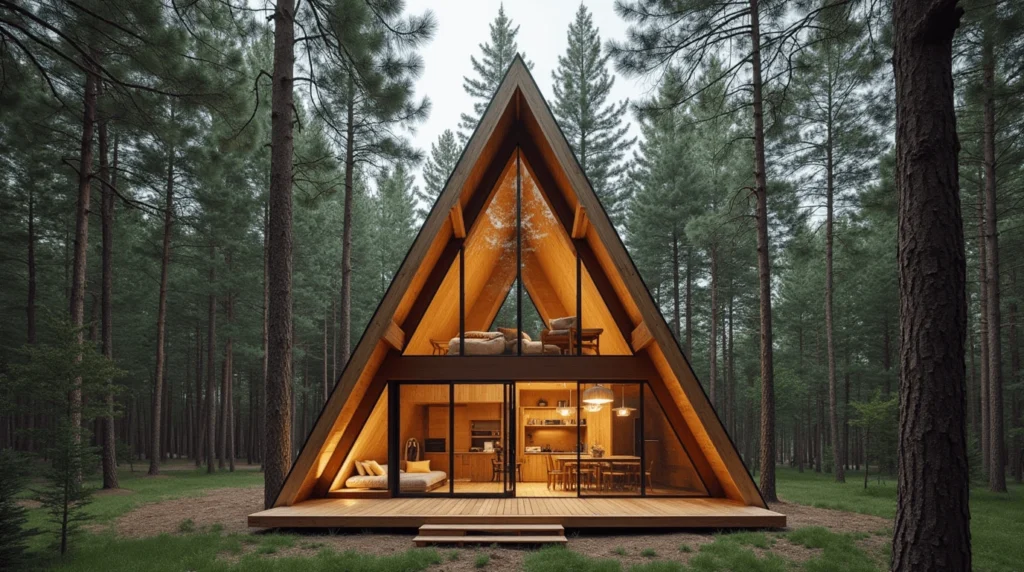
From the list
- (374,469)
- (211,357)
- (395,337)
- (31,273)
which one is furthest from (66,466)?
(31,273)

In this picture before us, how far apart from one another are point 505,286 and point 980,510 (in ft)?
31.2

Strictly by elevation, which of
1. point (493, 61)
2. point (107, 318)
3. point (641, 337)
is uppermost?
point (493, 61)

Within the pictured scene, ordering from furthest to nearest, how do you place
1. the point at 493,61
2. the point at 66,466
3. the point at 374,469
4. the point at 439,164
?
the point at 439,164, the point at 493,61, the point at 374,469, the point at 66,466

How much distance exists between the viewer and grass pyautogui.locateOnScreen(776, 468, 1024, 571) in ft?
23.1

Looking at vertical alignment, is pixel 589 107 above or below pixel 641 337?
above

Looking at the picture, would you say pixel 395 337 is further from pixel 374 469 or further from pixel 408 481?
pixel 374 469

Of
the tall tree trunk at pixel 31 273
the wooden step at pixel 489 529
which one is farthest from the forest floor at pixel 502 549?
the tall tree trunk at pixel 31 273

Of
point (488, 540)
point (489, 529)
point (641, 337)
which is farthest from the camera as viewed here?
point (641, 337)

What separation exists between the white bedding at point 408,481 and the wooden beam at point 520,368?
1573mm

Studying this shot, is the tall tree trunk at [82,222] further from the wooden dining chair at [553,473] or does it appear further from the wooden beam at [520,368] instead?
the wooden dining chair at [553,473]

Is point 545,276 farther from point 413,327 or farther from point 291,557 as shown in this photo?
point 291,557

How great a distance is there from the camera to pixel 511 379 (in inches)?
395

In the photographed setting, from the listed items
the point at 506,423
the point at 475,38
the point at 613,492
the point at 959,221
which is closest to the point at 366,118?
the point at 506,423

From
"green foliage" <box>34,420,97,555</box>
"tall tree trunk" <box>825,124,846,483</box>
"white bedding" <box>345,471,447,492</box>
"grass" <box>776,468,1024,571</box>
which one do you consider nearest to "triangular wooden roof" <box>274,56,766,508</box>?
"white bedding" <box>345,471,447,492</box>
